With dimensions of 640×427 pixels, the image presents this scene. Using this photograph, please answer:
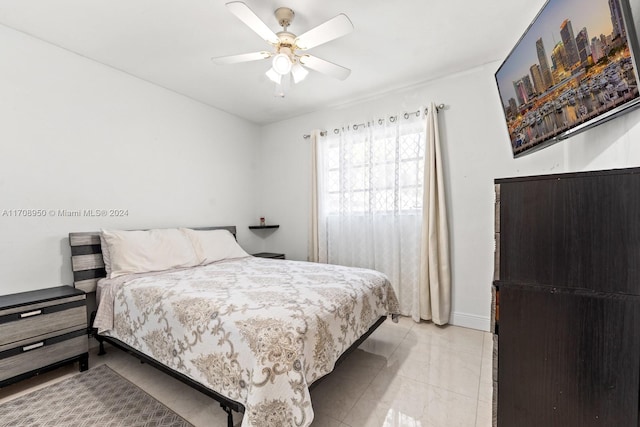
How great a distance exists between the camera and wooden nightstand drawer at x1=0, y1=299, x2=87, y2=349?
1.82m

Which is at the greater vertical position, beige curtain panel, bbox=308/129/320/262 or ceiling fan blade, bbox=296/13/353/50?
ceiling fan blade, bbox=296/13/353/50

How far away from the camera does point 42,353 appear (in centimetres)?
196

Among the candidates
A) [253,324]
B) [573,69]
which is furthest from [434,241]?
[253,324]

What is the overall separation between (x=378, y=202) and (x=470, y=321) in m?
1.63

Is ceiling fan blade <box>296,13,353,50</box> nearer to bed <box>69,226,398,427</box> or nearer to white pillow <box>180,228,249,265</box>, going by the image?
bed <box>69,226,398,427</box>

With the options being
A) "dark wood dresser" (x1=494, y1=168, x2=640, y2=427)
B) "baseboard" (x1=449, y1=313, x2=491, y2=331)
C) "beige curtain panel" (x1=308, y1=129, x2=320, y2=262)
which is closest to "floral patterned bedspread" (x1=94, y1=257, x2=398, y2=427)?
"dark wood dresser" (x1=494, y1=168, x2=640, y2=427)

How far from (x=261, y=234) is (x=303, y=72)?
9.38ft

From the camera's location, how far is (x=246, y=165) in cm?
429

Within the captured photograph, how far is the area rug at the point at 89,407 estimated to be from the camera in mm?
1610

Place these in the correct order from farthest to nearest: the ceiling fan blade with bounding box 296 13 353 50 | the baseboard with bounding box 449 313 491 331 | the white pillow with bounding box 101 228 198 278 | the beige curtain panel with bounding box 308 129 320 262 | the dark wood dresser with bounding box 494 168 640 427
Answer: the beige curtain panel with bounding box 308 129 320 262 < the baseboard with bounding box 449 313 491 331 < the white pillow with bounding box 101 228 198 278 < the ceiling fan blade with bounding box 296 13 353 50 < the dark wood dresser with bounding box 494 168 640 427

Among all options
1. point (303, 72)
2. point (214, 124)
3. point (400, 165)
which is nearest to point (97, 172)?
point (214, 124)

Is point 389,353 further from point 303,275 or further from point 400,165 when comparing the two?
point 400,165

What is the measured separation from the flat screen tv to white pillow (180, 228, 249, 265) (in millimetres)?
3066

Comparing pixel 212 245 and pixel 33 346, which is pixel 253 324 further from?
pixel 212 245
